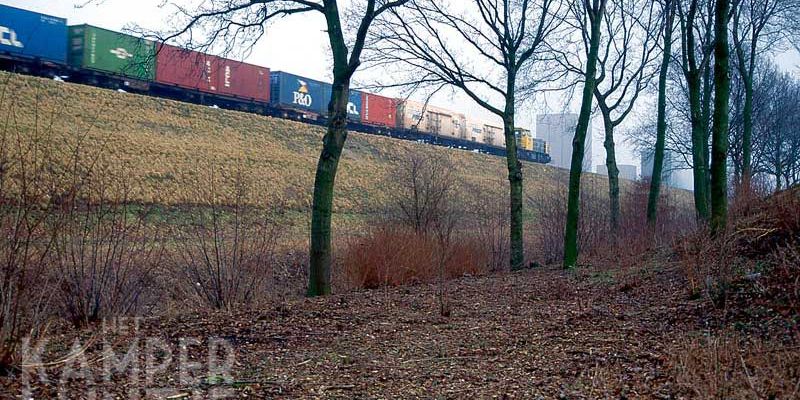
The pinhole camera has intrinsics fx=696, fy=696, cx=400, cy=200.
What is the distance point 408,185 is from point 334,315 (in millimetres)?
13103

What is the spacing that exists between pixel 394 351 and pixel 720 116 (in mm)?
6651

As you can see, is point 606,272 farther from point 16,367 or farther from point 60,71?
point 60,71

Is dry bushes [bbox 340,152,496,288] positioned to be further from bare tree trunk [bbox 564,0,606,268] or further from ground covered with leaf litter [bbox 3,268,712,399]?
bare tree trunk [bbox 564,0,606,268]

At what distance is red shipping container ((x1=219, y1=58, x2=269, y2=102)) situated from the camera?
39.4 m

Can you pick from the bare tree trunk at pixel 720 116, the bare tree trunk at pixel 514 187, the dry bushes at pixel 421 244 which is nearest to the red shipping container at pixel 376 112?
the dry bushes at pixel 421 244

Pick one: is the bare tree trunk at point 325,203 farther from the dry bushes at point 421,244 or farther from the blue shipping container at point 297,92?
the blue shipping container at point 297,92

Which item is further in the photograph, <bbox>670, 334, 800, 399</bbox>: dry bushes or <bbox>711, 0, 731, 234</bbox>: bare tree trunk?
<bbox>711, 0, 731, 234</bbox>: bare tree trunk

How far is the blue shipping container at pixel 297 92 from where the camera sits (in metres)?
43.3

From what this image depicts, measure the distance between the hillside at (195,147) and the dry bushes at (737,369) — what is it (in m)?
20.8

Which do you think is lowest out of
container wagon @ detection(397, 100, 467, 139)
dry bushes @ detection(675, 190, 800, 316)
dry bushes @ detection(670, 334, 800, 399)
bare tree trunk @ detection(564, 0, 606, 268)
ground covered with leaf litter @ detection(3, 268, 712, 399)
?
ground covered with leaf litter @ detection(3, 268, 712, 399)

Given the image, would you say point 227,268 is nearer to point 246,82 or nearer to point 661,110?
point 661,110

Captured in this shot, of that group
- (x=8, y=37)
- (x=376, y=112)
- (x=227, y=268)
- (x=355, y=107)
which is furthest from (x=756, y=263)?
(x=376, y=112)

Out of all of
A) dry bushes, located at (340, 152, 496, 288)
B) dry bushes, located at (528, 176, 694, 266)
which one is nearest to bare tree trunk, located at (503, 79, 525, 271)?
dry bushes, located at (340, 152, 496, 288)

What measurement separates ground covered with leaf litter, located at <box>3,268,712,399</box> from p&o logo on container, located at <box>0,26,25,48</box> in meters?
26.5
